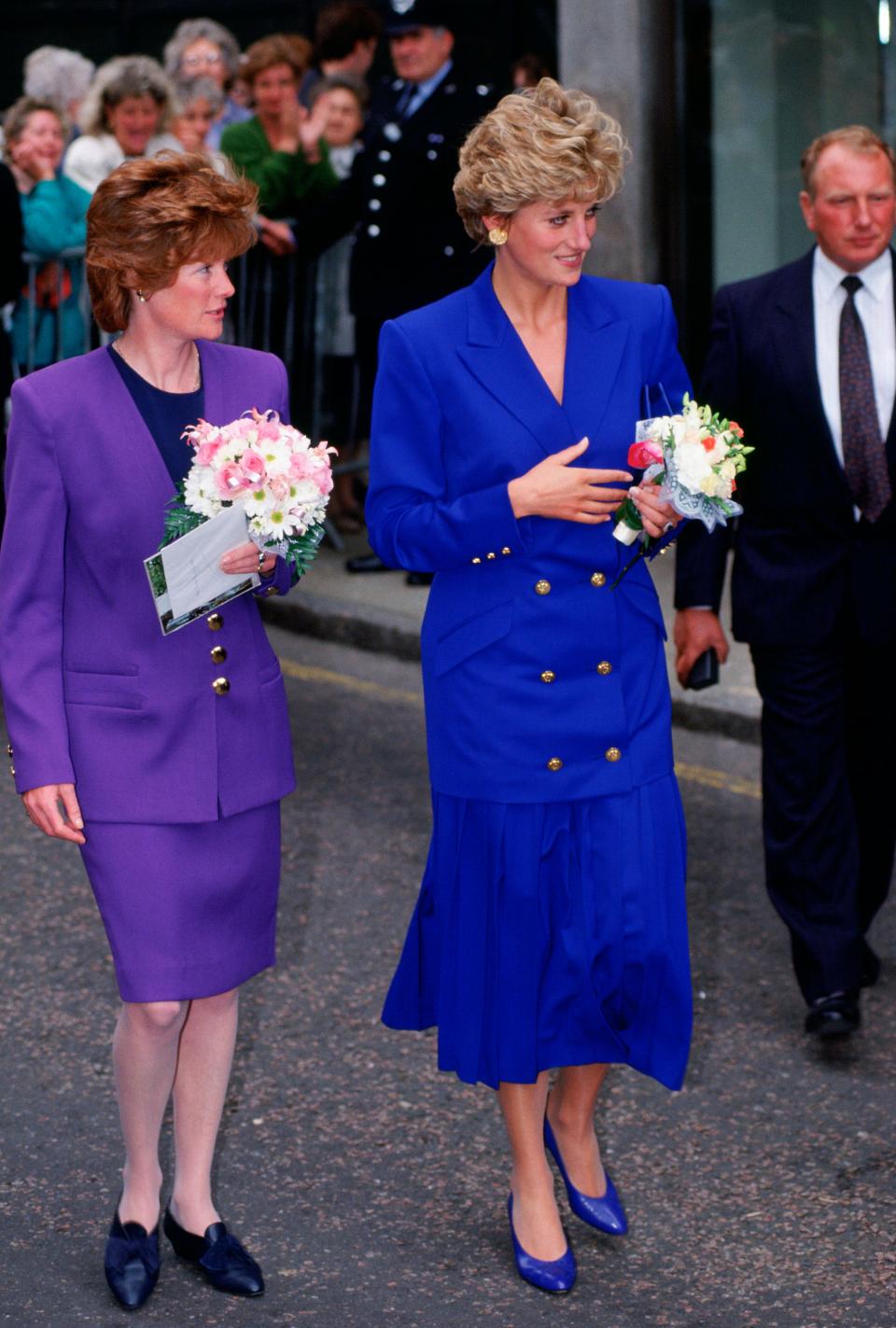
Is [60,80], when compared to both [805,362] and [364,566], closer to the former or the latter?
[364,566]

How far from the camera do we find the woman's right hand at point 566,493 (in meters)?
4.27

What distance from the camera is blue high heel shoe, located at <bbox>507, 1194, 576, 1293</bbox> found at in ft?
14.6

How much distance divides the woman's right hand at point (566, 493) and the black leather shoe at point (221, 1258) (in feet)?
4.91

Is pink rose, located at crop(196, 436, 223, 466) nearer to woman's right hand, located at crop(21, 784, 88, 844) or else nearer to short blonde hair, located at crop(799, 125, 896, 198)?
woman's right hand, located at crop(21, 784, 88, 844)

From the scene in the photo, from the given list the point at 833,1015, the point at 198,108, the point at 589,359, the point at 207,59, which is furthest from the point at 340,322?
the point at 589,359

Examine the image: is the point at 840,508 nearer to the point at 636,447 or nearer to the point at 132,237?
the point at 636,447

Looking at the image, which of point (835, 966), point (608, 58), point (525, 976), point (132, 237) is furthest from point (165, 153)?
point (608, 58)

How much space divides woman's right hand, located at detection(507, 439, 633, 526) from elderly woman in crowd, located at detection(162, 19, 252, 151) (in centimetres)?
931

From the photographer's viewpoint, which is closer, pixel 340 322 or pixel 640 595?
pixel 640 595

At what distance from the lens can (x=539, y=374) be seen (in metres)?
4.48

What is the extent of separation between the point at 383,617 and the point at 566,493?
6.08 m

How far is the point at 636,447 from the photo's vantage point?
428 cm

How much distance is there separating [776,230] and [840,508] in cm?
716

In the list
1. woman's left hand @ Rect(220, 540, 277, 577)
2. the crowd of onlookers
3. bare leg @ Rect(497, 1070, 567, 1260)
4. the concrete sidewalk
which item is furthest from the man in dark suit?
the crowd of onlookers
